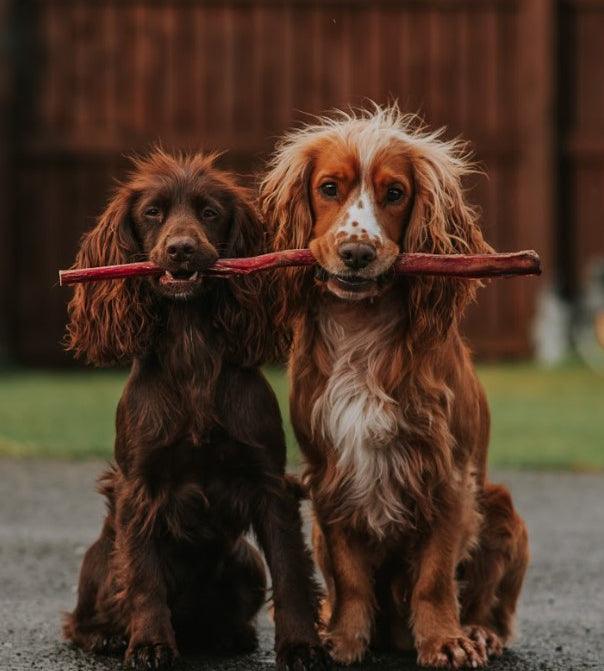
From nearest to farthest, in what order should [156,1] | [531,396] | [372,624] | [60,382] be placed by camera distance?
[372,624]
[531,396]
[60,382]
[156,1]

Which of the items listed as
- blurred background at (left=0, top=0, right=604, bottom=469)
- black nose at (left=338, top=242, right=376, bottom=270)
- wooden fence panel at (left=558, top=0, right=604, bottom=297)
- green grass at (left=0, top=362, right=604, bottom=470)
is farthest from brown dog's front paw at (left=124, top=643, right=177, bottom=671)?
wooden fence panel at (left=558, top=0, right=604, bottom=297)

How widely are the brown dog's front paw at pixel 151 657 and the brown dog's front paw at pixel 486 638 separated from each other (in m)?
0.98

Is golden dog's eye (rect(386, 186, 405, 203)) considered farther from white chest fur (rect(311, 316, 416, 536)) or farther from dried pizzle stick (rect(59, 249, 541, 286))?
white chest fur (rect(311, 316, 416, 536))

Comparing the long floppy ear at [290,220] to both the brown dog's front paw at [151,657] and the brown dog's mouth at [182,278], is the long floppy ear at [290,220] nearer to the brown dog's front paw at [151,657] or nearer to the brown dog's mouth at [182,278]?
the brown dog's mouth at [182,278]

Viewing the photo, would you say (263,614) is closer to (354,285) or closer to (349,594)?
(349,594)

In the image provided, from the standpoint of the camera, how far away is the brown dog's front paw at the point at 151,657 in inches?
173

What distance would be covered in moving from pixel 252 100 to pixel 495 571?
11560 millimetres

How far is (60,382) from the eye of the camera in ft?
46.8

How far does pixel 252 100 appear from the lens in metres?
16.0

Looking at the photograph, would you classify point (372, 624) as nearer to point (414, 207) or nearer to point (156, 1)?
point (414, 207)

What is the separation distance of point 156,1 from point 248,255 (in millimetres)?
11689

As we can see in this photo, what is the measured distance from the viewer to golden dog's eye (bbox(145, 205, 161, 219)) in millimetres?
4621

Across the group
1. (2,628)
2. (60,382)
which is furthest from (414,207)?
(60,382)

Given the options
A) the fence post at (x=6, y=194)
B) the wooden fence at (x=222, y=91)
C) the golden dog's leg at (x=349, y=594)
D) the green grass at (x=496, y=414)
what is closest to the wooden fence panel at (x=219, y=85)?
the wooden fence at (x=222, y=91)
